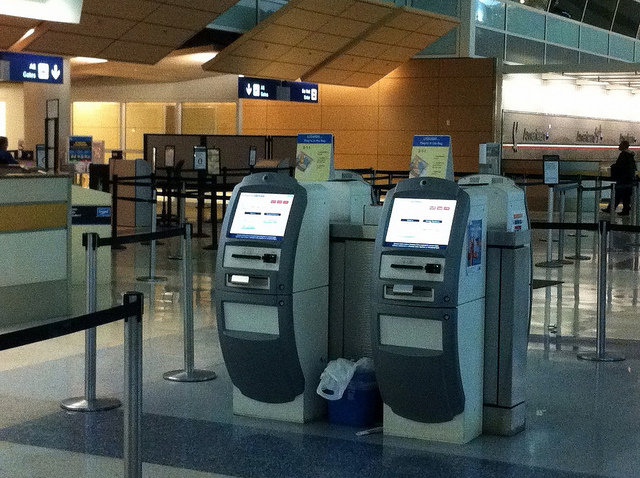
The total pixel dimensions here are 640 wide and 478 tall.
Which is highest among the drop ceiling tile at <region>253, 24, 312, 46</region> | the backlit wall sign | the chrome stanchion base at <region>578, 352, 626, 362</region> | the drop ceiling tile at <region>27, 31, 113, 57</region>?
the drop ceiling tile at <region>253, 24, 312, 46</region>

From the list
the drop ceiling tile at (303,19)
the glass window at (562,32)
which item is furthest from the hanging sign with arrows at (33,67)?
the glass window at (562,32)

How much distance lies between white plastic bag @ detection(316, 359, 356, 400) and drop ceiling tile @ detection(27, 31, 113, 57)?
1389 cm

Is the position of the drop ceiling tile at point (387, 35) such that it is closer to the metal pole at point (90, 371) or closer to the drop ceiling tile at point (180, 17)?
the drop ceiling tile at point (180, 17)

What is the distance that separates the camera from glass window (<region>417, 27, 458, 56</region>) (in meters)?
26.5

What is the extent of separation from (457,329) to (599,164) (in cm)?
2140

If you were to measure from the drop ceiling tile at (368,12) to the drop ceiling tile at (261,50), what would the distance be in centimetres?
161

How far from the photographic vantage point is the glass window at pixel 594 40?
29406 millimetres

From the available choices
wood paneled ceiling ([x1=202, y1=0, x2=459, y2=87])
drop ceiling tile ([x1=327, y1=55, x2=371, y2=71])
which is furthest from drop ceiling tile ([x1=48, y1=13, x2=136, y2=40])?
drop ceiling tile ([x1=327, y1=55, x2=371, y2=71])

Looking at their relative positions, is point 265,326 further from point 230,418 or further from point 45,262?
Answer: point 45,262

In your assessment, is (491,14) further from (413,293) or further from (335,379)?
(413,293)

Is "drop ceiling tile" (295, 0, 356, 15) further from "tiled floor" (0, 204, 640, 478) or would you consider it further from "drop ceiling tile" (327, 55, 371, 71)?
"tiled floor" (0, 204, 640, 478)

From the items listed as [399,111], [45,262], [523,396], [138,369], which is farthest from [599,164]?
[138,369]

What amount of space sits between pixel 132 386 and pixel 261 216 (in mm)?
1824

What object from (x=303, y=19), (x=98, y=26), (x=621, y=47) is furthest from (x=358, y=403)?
(x=621, y=47)
